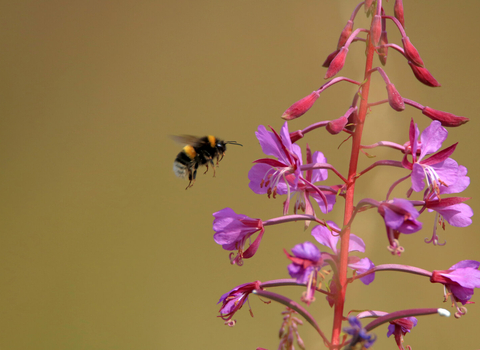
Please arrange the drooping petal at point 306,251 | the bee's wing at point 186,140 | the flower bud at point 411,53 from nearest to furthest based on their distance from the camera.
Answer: the drooping petal at point 306,251
the flower bud at point 411,53
the bee's wing at point 186,140

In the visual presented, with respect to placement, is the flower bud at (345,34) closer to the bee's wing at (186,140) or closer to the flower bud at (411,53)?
the flower bud at (411,53)

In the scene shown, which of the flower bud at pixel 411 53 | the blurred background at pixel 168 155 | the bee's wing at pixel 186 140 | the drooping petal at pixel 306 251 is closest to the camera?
the drooping petal at pixel 306 251

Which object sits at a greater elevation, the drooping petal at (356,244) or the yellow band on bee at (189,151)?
the yellow band on bee at (189,151)

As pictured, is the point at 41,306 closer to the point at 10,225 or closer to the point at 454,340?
the point at 10,225

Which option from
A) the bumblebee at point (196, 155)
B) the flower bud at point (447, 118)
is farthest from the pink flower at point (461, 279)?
the bumblebee at point (196, 155)

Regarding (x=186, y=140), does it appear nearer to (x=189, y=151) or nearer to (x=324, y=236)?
(x=189, y=151)

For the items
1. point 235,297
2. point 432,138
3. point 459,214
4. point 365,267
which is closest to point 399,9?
point 432,138

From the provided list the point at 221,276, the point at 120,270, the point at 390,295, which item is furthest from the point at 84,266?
the point at 390,295
